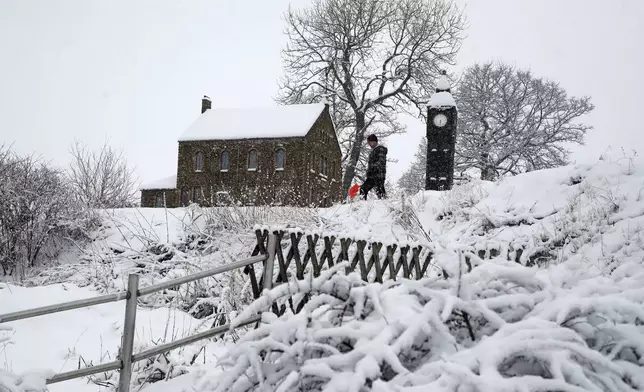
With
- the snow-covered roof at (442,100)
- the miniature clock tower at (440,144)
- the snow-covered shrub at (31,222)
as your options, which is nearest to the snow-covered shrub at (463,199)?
the miniature clock tower at (440,144)

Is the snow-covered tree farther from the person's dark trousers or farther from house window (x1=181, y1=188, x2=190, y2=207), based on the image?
the person's dark trousers

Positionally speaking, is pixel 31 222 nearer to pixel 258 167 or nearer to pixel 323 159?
pixel 258 167

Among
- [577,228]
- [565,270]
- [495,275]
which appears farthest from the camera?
[577,228]

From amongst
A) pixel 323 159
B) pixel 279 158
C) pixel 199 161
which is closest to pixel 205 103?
pixel 199 161

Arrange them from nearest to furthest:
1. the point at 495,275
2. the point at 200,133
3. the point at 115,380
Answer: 1. the point at 495,275
2. the point at 115,380
3. the point at 200,133

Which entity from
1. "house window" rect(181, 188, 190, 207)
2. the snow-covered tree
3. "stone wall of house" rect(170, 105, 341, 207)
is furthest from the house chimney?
the snow-covered tree

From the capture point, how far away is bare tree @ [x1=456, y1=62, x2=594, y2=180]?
27797mm

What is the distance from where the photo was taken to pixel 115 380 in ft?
14.8

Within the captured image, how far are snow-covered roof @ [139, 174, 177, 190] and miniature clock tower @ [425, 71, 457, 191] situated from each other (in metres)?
21.7

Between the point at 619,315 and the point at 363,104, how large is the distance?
2620cm

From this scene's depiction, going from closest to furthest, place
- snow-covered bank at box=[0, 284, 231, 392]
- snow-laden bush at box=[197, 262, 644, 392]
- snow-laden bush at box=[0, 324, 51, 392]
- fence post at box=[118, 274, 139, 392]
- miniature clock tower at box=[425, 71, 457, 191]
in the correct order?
1. snow-laden bush at box=[197, 262, 644, 392]
2. snow-laden bush at box=[0, 324, 51, 392]
3. fence post at box=[118, 274, 139, 392]
4. snow-covered bank at box=[0, 284, 231, 392]
5. miniature clock tower at box=[425, 71, 457, 191]

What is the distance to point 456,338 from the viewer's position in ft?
4.55

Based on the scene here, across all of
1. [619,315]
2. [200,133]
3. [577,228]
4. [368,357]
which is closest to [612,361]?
[619,315]

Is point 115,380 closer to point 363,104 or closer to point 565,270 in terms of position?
point 565,270
